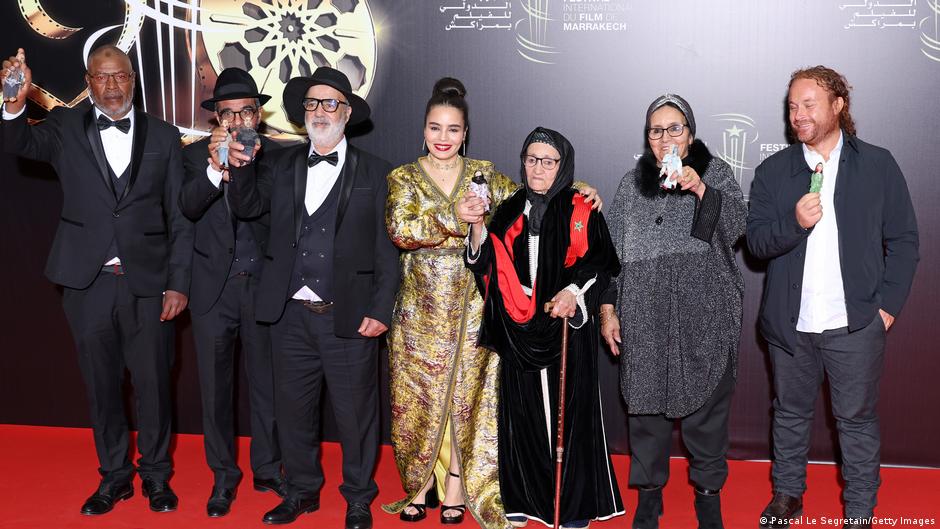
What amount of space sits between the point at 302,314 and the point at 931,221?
330cm

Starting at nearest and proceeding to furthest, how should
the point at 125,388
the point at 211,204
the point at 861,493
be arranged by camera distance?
the point at 861,493, the point at 211,204, the point at 125,388

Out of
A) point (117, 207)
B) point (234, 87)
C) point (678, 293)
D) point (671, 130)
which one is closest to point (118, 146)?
point (117, 207)

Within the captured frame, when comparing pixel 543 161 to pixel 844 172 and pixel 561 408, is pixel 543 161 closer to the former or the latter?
pixel 561 408

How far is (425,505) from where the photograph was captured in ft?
14.5

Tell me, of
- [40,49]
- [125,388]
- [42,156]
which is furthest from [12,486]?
[40,49]

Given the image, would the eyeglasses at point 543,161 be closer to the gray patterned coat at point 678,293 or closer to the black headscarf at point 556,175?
the black headscarf at point 556,175

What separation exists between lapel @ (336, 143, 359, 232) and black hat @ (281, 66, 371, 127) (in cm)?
27

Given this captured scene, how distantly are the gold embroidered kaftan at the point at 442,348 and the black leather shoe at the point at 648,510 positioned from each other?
599 millimetres

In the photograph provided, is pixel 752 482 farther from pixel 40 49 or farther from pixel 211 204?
pixel 40 49

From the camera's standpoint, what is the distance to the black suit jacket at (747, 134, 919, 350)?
3912 millimetres

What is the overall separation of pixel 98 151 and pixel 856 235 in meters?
3.41

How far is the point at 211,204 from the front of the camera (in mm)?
4340

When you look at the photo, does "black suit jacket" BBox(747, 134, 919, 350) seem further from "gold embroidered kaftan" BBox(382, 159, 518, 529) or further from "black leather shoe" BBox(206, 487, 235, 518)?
"black leather shoe" BBox(206, 487, 235, 518)

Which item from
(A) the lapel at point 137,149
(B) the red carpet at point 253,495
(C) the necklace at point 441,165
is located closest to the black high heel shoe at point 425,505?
(B) the red carpet at point 253,495
